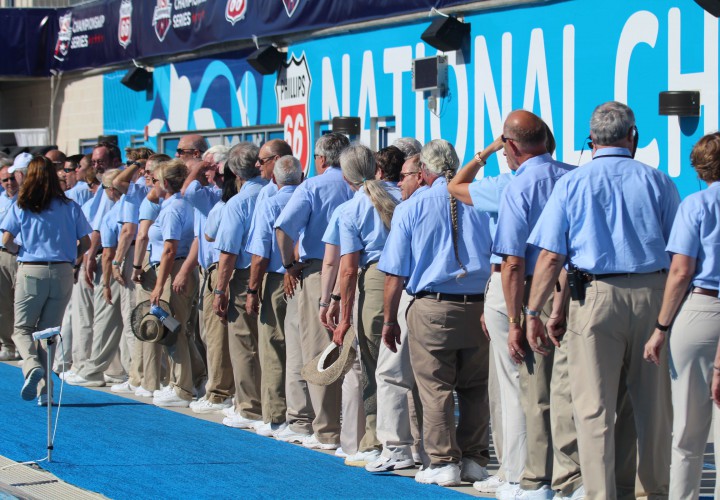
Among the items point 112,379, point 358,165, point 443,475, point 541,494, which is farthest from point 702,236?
point 112,379

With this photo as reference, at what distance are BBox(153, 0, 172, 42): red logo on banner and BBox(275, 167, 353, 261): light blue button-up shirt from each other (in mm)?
11803

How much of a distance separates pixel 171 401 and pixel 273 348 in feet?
5.40

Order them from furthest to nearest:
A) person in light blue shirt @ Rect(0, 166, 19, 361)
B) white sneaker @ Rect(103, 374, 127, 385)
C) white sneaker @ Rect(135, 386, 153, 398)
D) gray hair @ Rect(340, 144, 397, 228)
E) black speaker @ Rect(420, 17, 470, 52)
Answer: person in light blue shirt @ Rect(0, 166, 19, 361), black speaker @ Rect(420, 17, 470, 52), white sneaker @ Rect(103, 374, 127, 385), white sneaker @ Rect(135, 386, 153, 398), gray hair @ Rect(340, 144, 397, 228)

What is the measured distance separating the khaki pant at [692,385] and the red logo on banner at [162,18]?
1520 centimetres

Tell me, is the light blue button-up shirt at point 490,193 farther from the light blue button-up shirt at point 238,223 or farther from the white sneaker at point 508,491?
the light blue button-up shirt at point 238,223

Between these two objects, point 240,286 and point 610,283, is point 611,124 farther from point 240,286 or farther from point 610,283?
point 240,286

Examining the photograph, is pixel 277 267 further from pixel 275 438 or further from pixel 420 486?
pixel 420 486

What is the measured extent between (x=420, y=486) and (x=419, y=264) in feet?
4.06

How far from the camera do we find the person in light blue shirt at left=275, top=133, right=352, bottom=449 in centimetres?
867

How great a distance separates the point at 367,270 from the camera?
8.06 metres

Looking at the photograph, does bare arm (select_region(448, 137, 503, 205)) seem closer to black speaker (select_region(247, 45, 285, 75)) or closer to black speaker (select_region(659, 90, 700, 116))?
black speaker (select_region(659, 90, 700, 116))

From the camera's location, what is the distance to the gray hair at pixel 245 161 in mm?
9719

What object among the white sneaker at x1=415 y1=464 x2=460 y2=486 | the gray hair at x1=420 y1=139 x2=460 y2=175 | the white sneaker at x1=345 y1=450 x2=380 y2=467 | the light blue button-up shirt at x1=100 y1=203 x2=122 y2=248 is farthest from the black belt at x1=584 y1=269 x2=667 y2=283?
the light blue button-up shirt at x1=100 y1=203 x2=122 y2=248

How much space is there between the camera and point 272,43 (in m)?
17.3
